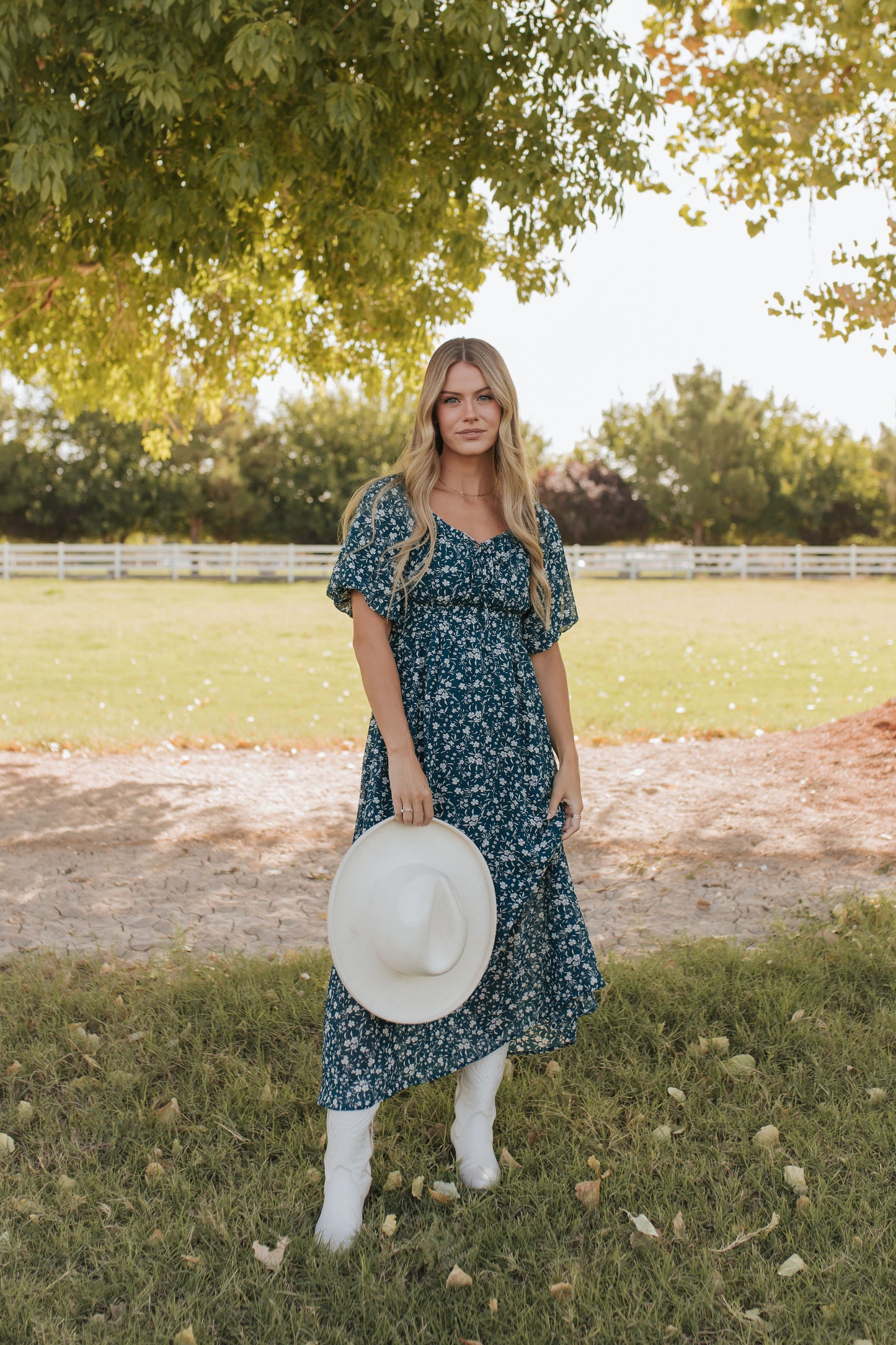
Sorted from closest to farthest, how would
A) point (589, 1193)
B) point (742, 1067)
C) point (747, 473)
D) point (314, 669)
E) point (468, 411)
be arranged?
1. point (468, 411)
2. point (589, 1193)
3. point (742, 1067)
4. point (314, 669)
5. point (747, 473)

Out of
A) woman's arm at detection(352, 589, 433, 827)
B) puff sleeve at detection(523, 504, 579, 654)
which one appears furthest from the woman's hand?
puff sleeve at detection(523, 504, 579, 654)

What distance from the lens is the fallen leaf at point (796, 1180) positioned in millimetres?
2791

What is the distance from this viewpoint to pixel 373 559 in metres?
2.56

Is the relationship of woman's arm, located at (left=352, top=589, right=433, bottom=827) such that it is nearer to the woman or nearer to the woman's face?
the woman

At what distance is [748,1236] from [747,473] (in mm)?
45743

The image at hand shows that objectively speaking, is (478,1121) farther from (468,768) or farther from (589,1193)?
(468,768)

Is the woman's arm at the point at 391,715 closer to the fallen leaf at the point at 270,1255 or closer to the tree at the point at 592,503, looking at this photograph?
the fallen leaf at the point at 270,1255

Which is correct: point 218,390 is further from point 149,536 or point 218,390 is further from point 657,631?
point 149,536

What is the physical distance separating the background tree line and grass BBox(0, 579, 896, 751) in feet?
61.8

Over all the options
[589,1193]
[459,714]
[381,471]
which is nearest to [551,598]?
[459,714]

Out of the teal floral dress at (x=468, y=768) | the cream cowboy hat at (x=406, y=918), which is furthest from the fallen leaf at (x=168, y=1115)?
the cream cowboy hat at (x=406, y=918)

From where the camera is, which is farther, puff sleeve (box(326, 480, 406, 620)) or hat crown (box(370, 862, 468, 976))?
puff sleeve (box(326, 480, 406, 620))

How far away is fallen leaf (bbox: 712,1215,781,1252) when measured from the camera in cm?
258

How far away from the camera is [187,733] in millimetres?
9375
